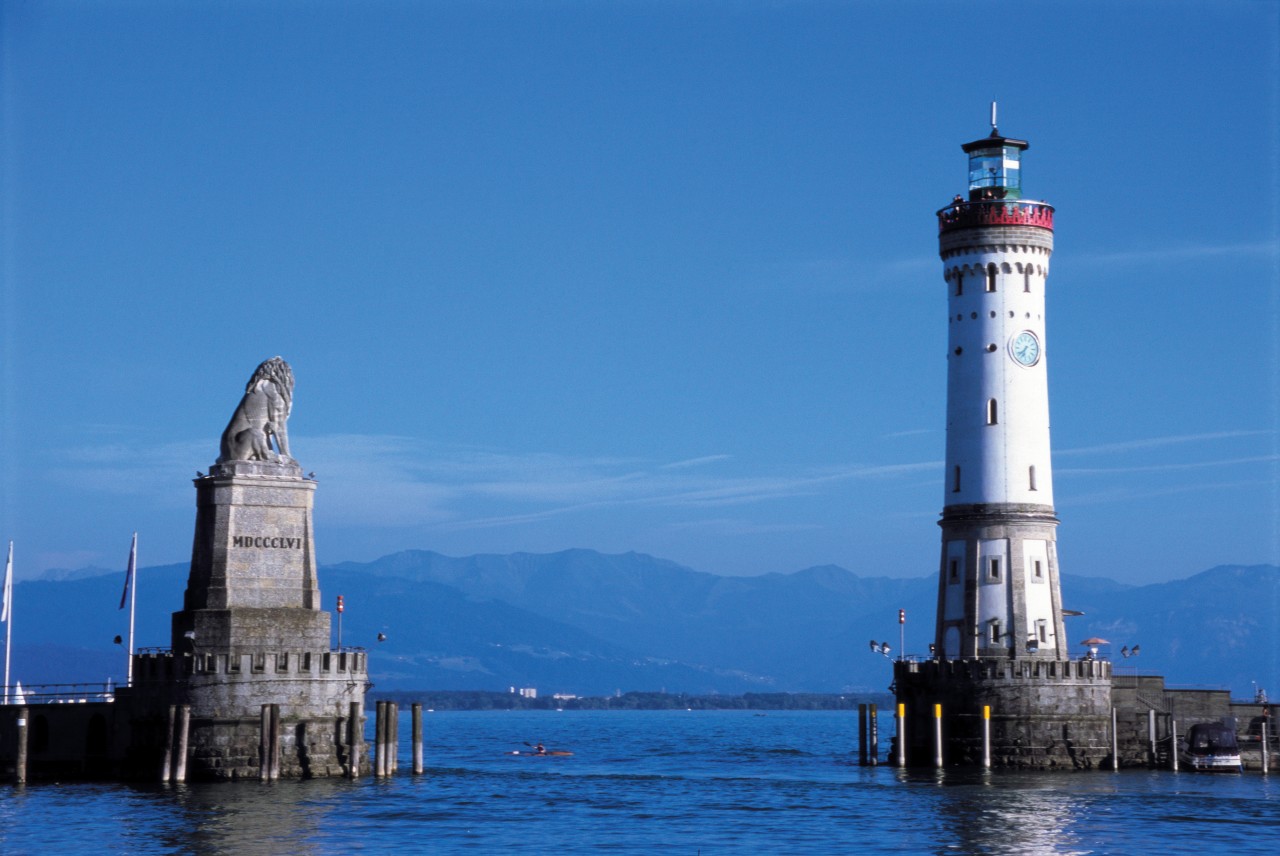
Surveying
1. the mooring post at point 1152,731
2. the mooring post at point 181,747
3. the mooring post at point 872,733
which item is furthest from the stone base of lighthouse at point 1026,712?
the mooring post at point 181,747

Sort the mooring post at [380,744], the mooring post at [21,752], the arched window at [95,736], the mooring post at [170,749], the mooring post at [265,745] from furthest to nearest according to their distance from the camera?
the arched window at [95,736] → the mooring post at [380,744] → the mooring post at [21,752] → the mooring post at [170,749] → the mooring post at [265,745]

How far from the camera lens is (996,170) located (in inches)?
4085

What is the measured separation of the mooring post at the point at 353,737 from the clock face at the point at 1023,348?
38.5 metres

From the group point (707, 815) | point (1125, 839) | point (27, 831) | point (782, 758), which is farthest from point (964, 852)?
point (782, 758)

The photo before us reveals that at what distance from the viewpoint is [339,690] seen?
274ft

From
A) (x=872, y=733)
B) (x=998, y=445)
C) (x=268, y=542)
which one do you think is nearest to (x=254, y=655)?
(x=268, y=542)

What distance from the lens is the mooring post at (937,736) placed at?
3735 inches

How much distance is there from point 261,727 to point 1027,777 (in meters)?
36.0

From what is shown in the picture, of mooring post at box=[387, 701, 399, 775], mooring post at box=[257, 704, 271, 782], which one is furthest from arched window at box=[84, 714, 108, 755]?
mooring post at box=[387, 701, 399, 775]

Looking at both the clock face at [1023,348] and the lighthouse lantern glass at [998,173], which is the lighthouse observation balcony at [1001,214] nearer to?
the lighthouse lantern glass at [998,173]

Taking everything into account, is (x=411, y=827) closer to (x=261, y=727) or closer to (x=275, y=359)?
(x=261, y=727)

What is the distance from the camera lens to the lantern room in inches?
4080

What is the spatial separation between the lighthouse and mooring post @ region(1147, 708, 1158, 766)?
2193 millimetres

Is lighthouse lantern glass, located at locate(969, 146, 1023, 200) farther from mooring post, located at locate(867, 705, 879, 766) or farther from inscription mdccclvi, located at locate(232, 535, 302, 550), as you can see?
inscription mdccclvi, located at locate(232, 535, 302, 550)
